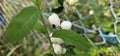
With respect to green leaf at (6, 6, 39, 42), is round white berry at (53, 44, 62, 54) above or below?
below

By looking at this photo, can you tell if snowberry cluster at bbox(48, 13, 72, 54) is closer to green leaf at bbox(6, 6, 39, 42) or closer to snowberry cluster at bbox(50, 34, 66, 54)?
snowberry cluster at bbox(50, 34, 66, 54)

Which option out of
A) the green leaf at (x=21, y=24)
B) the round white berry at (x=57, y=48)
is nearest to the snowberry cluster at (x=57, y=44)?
the round white berry at (x=57, y=48)

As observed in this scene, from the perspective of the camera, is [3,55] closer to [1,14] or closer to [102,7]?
[1,14]

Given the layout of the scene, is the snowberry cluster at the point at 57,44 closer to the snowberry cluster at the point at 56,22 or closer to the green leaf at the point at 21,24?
the snowberry cluster at the point at 56,22

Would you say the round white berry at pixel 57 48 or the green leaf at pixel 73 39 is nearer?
the green leaf at pixel 73 39

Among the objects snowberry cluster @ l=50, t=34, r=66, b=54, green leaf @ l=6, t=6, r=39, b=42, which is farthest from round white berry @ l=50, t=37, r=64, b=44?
green leaf @ l=6, t=6, r=39, b=42

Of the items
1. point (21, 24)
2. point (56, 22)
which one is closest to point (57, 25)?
point (56, 22)
